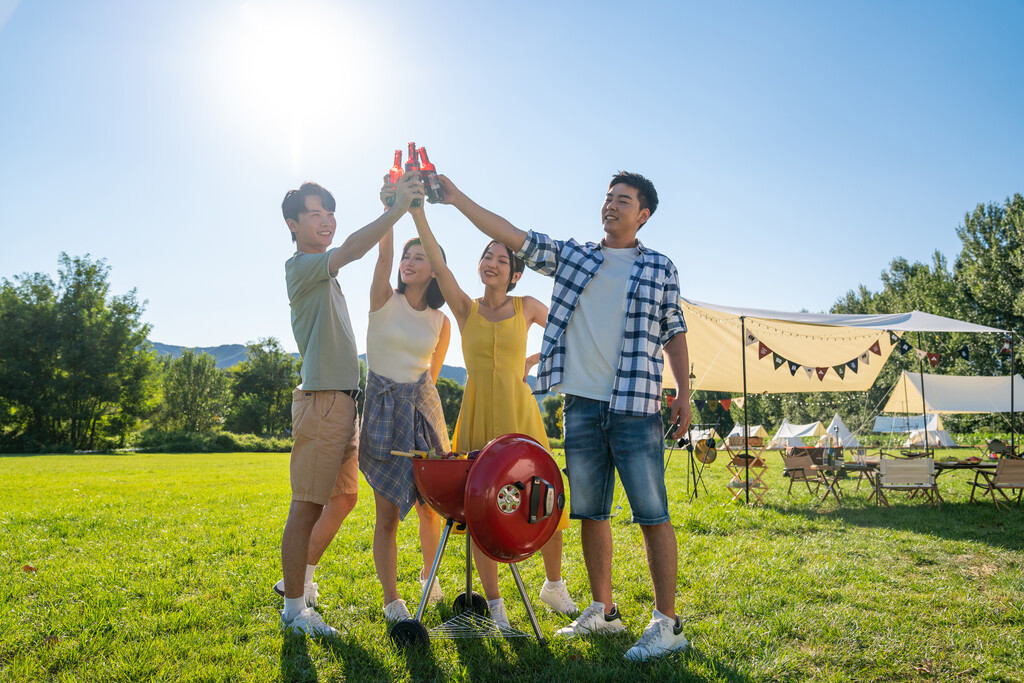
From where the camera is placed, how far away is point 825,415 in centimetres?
4528

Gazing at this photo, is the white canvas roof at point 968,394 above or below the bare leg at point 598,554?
above

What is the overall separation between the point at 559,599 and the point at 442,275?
6.49ft

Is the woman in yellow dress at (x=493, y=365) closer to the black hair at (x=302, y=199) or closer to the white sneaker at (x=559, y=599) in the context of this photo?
the white sneaker at (x=559, y=599)

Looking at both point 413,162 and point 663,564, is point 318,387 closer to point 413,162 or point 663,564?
point 413,162

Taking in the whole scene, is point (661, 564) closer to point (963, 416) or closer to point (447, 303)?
point (447, 303)

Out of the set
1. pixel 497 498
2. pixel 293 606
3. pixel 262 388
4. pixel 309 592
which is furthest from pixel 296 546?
pixel 262 388

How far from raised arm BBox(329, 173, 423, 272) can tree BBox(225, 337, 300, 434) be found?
60.9m

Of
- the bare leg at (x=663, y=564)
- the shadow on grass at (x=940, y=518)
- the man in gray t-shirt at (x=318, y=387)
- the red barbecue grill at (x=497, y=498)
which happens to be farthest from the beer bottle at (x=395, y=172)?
the shadow on grass at (x=940, y=518)

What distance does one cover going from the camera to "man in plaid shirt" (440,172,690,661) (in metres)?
2.80

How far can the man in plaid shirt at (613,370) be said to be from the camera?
9.20 feet

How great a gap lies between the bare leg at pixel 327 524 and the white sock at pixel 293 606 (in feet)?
1.08

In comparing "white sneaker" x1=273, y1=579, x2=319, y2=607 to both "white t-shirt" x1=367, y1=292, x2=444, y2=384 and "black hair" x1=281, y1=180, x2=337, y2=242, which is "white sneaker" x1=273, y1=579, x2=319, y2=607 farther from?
"black hair" x1=281, y1=180, x2=337, y2=242

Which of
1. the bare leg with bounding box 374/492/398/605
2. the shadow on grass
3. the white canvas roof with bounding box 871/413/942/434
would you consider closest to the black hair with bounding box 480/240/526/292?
the bare leg with bounding box 374/492/398/605

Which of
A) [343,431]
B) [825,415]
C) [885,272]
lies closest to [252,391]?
[825,415]
